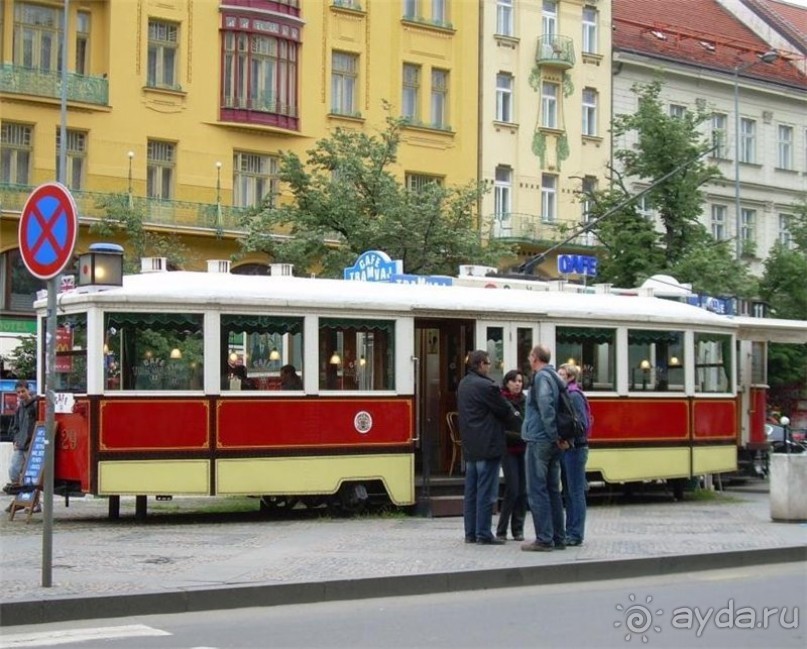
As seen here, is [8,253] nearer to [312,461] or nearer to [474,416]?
[312,461]

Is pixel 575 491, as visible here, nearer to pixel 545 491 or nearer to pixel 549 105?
pixel 545 491

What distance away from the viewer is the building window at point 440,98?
49.2 metres

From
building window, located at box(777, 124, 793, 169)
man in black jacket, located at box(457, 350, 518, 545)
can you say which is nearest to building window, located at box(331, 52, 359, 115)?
building window, located at box(777, 124, 793, 169)

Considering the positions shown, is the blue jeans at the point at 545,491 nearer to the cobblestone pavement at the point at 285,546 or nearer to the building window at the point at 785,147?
the cobblestone pavement at the point at 285,546

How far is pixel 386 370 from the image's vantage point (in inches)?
757

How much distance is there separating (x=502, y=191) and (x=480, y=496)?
118 ft

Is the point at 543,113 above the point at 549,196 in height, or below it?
above

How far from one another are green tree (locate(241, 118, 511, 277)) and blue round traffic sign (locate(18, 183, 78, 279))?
64.1ft

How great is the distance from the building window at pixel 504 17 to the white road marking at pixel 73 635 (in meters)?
42.2

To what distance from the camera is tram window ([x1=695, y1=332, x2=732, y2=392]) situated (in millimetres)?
22906

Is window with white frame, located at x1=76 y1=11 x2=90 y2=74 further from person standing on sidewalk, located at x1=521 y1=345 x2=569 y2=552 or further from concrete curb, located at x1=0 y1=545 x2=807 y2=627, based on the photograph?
concrete curb, located at x1=0 y1=545 x2=807 y2=627

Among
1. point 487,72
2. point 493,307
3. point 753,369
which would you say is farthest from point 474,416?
point 487,72

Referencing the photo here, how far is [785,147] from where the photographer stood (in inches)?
2346

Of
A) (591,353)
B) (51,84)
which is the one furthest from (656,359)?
(51,84)
